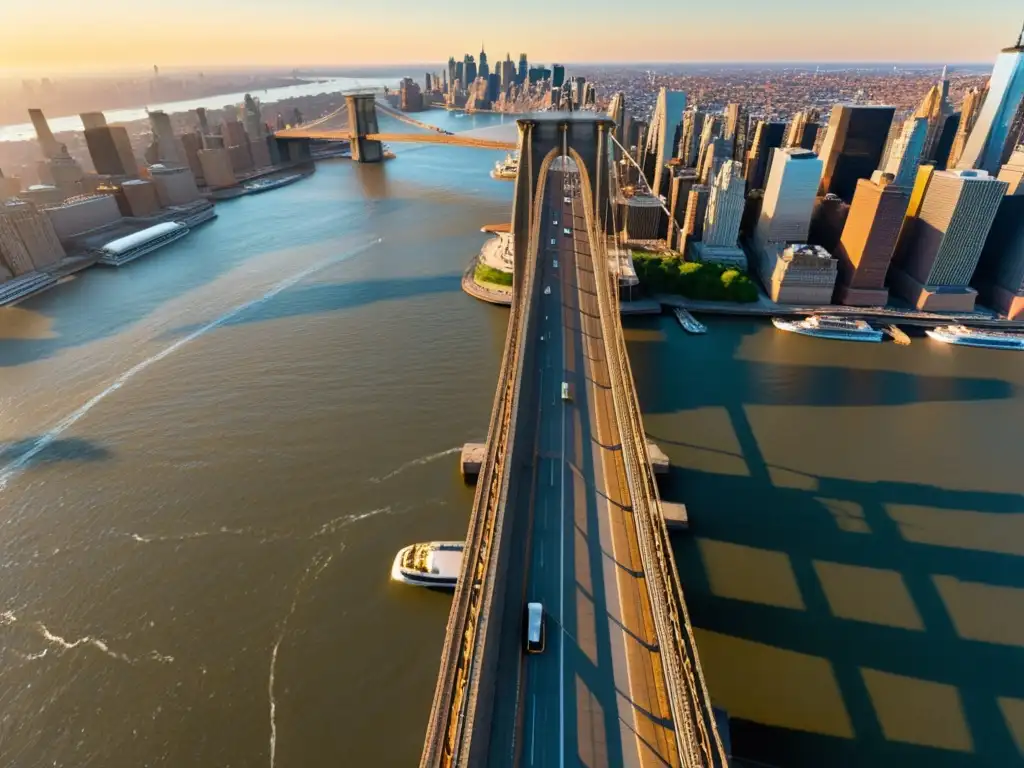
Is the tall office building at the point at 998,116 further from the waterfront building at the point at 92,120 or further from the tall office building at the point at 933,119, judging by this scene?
the waterfront building at the point at 92,120

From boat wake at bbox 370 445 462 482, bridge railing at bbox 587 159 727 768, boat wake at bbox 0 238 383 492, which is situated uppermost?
bridge railing at bbox 587 159 727 768

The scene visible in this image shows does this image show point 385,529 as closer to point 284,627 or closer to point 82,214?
point 284,627

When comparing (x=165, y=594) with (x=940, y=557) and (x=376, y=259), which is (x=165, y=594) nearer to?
(x=940, y=557)

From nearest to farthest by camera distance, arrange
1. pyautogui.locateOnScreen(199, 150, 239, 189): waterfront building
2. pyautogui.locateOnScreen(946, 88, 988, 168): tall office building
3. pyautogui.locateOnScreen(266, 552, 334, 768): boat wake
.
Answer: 1. pyautogui.locateOnScreen(266, 552, 334, 768): boat wake
2. pyautogui.locateOnScreen(946, 88, 988, 168): tall office building
3. pyautogui.locateOnScreen(199, 150, 239, 189): waterfront building

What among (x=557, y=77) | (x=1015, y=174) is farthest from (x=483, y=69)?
(x=1015, y=174)

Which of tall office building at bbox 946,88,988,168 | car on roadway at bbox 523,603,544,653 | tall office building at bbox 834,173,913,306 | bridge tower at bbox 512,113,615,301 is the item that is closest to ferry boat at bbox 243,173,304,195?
bridge tower at bbox 512,113,615,301

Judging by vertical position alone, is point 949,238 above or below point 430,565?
above

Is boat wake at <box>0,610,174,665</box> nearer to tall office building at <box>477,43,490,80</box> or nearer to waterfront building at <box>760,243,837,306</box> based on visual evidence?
waterfront building at <box>760,243,837,306</box>
